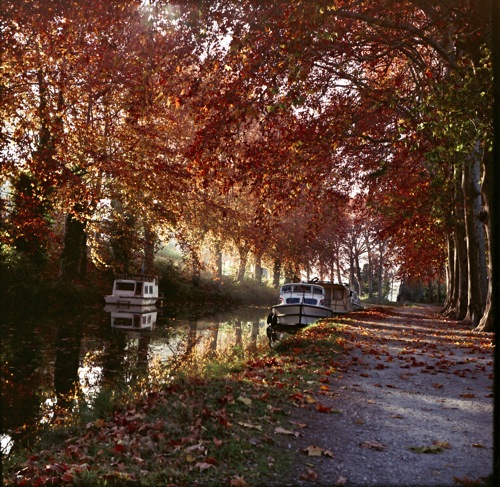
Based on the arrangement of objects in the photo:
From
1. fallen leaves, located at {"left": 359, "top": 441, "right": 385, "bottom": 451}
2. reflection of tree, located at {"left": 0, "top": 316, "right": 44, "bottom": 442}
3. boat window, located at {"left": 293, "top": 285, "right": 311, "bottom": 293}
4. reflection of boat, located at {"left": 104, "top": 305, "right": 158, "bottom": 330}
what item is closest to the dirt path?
fallen leaves, located at {"left": 359, "top": 441, "right": 385, "bottom": 451}

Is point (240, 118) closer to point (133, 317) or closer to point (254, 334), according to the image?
point (254, 334)

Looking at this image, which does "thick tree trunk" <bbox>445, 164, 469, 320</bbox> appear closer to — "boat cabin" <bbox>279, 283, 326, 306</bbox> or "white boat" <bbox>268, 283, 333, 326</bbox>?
"white boat" <bbox>268, 283, 333, 326</bbox>

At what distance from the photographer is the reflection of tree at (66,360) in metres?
10.9

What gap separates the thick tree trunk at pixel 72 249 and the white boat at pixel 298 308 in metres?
13.3

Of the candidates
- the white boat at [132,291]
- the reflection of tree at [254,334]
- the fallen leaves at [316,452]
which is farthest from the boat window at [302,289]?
the fallen leaves at [316,452]

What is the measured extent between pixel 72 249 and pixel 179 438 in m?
27.0

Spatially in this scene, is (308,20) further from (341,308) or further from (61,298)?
(341,308)

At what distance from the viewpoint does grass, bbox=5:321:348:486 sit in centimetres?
482

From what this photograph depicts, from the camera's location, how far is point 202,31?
1033 cm

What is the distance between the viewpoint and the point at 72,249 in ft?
100

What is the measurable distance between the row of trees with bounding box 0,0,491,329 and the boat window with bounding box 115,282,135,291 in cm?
228

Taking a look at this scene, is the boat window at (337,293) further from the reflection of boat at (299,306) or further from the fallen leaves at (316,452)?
the fallen leaves at (316,452)

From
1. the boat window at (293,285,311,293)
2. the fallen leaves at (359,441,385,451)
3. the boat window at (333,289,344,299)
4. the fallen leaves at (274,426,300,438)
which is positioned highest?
the boat window at (293,285,311,293)

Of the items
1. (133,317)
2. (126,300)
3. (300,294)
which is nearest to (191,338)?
(133,317)
